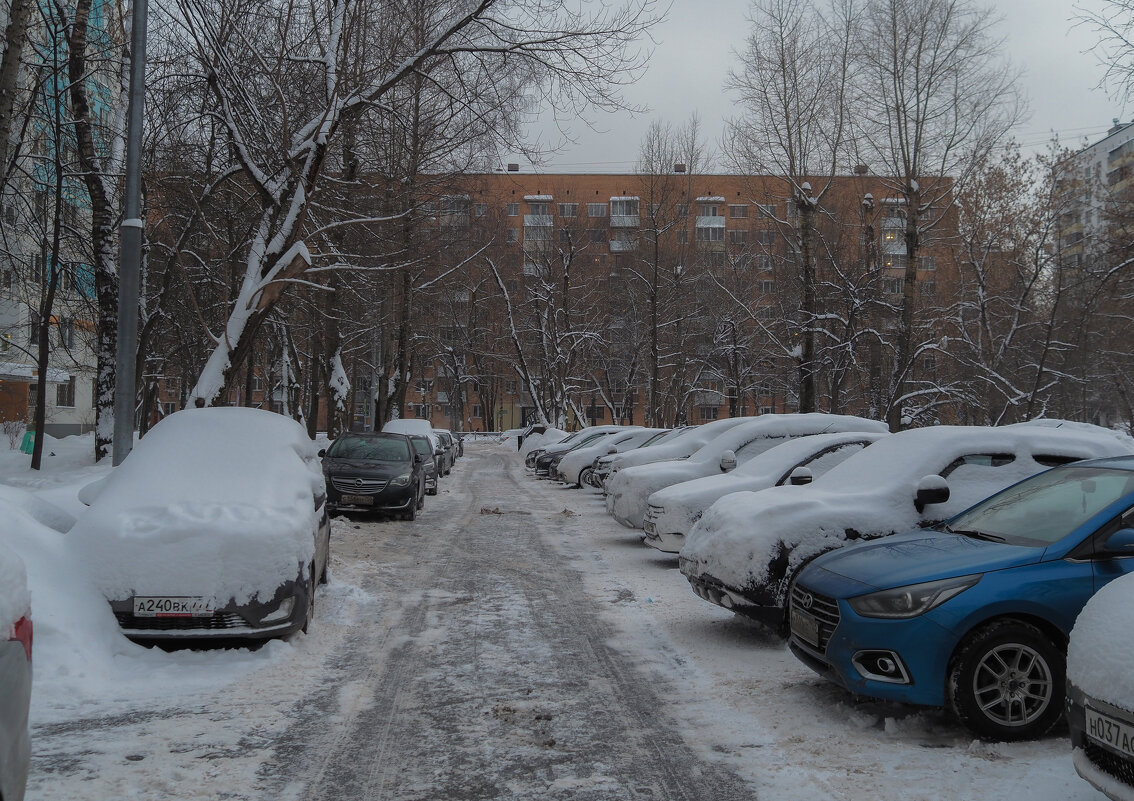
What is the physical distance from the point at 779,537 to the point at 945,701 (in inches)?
81.2

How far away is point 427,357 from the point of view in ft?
205

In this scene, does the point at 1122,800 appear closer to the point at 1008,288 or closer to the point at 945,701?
the point at 945,701

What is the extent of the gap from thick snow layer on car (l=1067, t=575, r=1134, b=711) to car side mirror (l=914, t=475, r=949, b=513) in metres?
2.73

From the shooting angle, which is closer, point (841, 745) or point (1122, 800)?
point (1122, 800)

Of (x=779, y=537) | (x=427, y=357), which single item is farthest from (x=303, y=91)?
(x=427, y=357)

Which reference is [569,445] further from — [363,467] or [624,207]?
[624,207]

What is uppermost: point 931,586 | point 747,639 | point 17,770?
point 931,586

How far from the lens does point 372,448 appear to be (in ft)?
54.0

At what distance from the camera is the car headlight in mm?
4848

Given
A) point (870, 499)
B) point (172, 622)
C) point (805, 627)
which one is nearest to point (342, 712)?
point (172, 622)

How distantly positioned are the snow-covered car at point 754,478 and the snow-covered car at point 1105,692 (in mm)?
5860

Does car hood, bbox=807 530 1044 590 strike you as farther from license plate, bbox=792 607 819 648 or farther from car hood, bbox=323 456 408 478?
car hood, bbox=323 456 408 478

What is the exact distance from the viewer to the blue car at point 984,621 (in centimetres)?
479

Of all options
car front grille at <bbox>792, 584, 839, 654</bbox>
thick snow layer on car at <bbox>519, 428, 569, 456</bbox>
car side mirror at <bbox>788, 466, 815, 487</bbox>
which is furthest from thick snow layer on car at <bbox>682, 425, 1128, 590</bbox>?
thick snow layer on car at <bbox>519, 428, 569, 456</bbox>
